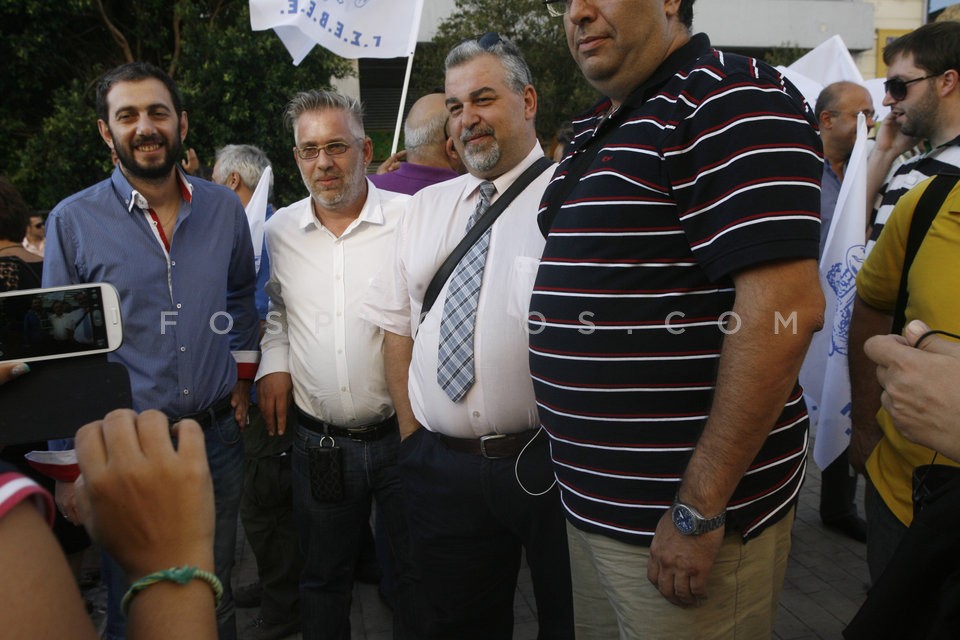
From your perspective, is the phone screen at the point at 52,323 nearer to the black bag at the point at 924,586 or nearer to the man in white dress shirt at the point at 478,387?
the man in white dress shirt at the point at 478,387

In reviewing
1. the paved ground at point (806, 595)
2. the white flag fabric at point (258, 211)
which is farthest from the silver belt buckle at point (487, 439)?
the white flag fabric at point (258, 211)

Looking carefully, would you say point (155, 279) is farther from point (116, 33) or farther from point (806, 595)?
point (116, 33)

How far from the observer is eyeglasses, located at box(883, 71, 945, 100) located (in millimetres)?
2703

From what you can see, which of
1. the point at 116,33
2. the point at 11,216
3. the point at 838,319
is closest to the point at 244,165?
the point at 11,216

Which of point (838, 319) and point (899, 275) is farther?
point (838, 319)

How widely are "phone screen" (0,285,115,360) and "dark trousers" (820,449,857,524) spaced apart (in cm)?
422

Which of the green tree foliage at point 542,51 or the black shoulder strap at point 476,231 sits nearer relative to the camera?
the black shoulder strap at point 476,231

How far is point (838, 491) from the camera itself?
445 cm

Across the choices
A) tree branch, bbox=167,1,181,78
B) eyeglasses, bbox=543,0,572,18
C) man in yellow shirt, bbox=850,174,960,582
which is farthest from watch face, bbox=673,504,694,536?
tree branch, bbox=167,1,181,78

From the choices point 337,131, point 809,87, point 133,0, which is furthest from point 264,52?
point 337,131

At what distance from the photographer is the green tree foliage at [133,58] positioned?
33.2 feet

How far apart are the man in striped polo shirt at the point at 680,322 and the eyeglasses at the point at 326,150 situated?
147 cm

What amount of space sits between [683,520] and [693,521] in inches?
0.9

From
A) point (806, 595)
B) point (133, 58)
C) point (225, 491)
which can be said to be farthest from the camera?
point (133, 58)
